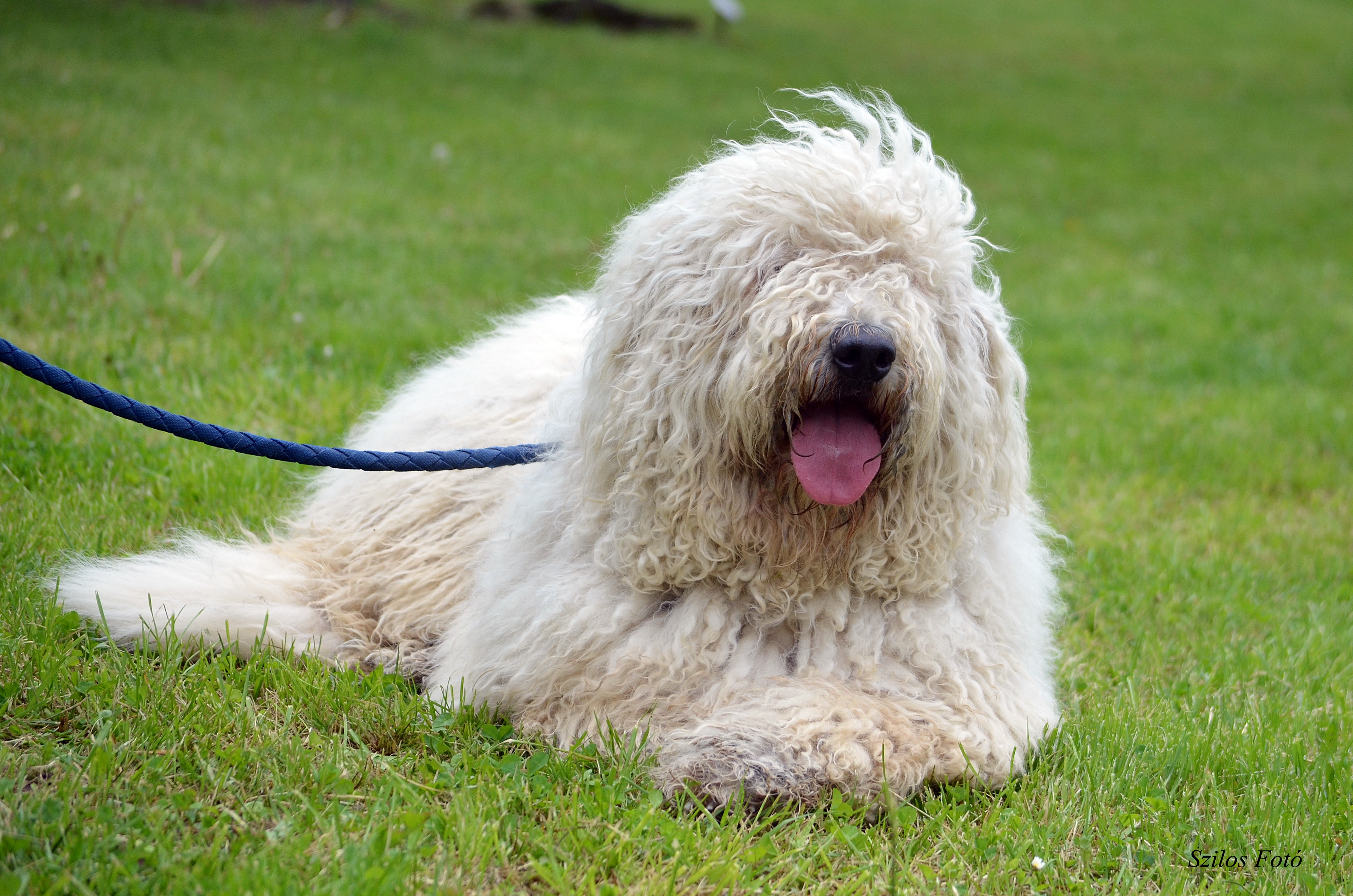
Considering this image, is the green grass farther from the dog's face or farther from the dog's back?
the dog's face

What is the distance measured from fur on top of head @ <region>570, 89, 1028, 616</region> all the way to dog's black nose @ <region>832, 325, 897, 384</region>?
4 centimetres

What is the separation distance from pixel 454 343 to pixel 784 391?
160 inches

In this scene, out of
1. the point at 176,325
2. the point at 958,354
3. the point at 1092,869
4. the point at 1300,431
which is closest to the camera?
the point at 1092,869

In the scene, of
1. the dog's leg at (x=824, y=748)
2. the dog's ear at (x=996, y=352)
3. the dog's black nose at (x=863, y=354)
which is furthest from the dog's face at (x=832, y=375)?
the dog's leg at (x=824, y=748)

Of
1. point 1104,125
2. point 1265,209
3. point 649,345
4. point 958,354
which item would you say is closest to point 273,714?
point 649,345

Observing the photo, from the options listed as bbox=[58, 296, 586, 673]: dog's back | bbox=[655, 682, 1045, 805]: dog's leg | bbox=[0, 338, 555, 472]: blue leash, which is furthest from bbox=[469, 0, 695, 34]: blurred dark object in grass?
bbox=[655, 682, 1045, 805]: dog's leg

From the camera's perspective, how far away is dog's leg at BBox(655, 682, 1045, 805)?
9.32ft

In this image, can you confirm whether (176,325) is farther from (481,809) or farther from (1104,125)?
(1104,125)

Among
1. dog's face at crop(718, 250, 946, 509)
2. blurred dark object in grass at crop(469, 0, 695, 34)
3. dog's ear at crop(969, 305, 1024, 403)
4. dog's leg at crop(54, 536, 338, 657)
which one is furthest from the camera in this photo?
blurred dark object in grass at crop(469, 0, 695, 34)

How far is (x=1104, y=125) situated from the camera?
61.5ft

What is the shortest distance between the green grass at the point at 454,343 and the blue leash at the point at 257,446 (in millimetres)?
638

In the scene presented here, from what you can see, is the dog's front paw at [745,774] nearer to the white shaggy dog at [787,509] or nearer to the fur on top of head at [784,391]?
the white shaggy dog at [787,509]

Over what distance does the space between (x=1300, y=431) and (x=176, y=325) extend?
21.5 ft

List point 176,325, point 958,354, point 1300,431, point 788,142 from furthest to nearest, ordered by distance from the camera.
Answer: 1. point 1300,431
2. point 176,325
3. point 788,142
4. point 958,354
